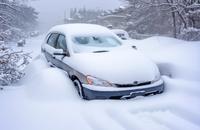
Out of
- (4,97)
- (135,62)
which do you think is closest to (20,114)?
(4,97)

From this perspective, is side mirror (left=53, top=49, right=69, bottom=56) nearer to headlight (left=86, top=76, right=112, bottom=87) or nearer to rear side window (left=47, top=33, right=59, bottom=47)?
rear side window (left=47, top=33, right=59, bottom=47)

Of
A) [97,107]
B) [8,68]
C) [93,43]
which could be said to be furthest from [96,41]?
[8,68]

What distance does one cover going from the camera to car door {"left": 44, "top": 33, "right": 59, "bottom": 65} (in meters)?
6.84

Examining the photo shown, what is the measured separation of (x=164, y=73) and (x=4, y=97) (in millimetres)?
3620

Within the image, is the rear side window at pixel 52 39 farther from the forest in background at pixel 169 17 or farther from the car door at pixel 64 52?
the forest in background at pixel 169 17

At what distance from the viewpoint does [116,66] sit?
506 cm

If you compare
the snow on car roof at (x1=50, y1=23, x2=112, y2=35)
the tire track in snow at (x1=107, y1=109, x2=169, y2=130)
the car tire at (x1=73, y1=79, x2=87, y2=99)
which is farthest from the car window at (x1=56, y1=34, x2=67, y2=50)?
the tire track in snow at (x1=107, y1=109, x2=169, y2=130)

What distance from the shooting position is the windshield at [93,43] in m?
5.95

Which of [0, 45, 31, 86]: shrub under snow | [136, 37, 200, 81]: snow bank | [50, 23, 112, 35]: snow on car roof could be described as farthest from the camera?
[0, 45, 31, 86]: shrub under snow

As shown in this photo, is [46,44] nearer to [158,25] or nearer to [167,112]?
[167,112]

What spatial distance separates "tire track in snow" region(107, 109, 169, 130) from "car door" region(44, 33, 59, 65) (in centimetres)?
289

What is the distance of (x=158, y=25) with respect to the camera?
21547 millimetres

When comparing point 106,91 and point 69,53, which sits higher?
point 69,53

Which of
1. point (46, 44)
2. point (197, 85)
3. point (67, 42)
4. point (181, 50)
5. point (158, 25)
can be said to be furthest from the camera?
point (158, 25)
